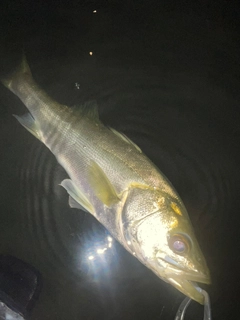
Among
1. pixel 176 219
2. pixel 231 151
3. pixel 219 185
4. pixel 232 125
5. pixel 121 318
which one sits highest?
pixel 232 125

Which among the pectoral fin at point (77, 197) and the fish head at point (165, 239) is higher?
the fish head at point (165, 239)

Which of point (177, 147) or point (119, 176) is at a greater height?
point (177, 147)

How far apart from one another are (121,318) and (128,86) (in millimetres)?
1969

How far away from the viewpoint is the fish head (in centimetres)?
152

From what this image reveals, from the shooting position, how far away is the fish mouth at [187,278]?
151 centimetres

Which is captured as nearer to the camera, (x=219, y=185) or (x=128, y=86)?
(x=219, y=185)

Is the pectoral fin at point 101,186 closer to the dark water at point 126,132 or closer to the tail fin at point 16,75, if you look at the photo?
the dark water at point 126,132

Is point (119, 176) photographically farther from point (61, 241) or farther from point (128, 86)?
point (128, 86)

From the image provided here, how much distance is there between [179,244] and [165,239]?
8 centimetres

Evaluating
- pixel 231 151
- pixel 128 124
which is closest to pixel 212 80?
pixel 231 151

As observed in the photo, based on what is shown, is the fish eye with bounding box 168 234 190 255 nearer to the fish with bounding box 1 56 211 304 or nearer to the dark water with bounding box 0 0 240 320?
the fish with bounding box 1 56 211 304

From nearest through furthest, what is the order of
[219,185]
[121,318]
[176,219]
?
1. [176,219]
2. [121,318]
3. [219,185]

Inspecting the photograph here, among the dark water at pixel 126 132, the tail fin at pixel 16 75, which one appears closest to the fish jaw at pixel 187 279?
the dark water at pixel 126 132

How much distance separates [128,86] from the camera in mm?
2699
